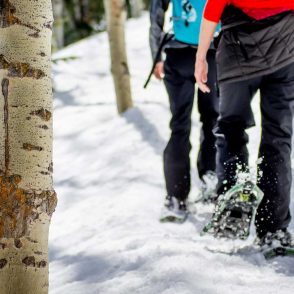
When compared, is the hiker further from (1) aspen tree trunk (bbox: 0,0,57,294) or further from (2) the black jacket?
(1) aspen tree trunk (bbox: 0,0,57,294)

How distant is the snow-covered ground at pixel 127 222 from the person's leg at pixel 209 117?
35 centimetres

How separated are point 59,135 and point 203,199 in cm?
390

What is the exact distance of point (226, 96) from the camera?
3145mm

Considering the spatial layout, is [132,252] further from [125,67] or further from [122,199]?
[125,67]

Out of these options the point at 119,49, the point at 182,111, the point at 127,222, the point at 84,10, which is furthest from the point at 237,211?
the point at 84,10

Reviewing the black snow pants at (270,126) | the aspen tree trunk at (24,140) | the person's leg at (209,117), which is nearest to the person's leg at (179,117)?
the person's leg at (209,117)

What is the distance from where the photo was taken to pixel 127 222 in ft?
13.9

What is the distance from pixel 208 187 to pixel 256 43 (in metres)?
1.57

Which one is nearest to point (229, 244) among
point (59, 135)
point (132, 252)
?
point (132, 252)

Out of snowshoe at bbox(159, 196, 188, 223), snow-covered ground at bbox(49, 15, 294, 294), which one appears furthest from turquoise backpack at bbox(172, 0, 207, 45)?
snow-covered ground at bbox(49, 15, 294, 294)

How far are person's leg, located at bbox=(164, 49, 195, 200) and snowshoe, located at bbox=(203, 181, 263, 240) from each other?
2.92 ft

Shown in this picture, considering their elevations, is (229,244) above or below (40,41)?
below

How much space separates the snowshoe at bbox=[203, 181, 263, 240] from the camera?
3.13 m

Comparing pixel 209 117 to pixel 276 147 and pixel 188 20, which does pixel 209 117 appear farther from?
pixel 276 147
